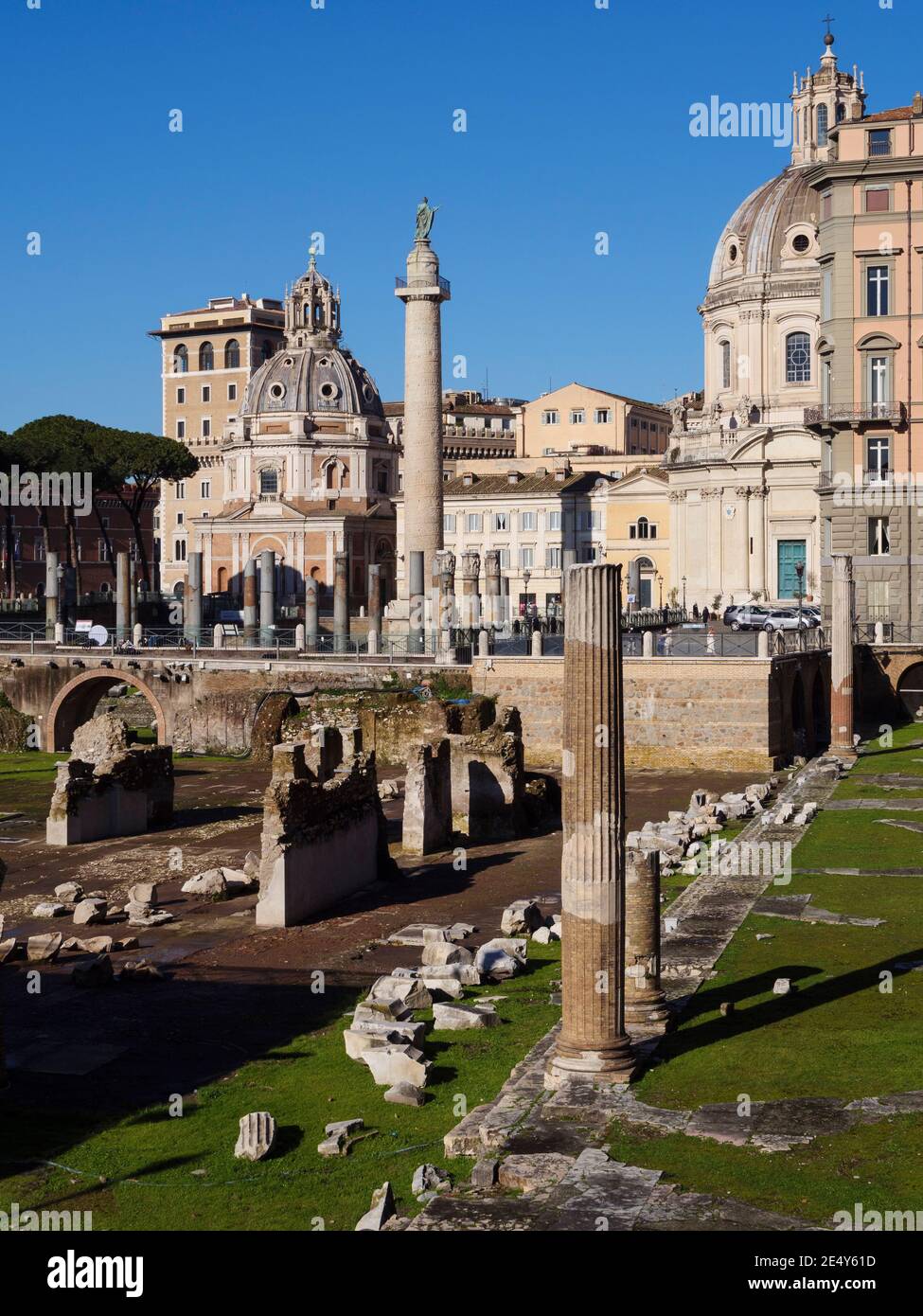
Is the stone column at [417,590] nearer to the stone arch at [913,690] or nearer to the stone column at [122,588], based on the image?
the stone column at [122,588]

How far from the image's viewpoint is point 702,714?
4388 centimetres

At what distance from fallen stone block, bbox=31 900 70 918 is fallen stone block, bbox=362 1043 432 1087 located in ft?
35.7

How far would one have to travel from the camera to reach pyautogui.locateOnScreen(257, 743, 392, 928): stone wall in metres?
24.8

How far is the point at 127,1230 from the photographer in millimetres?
12312

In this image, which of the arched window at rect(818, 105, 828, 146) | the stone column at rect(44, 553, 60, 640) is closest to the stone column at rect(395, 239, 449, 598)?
the stone column at rect(44, 553, 60, 640)

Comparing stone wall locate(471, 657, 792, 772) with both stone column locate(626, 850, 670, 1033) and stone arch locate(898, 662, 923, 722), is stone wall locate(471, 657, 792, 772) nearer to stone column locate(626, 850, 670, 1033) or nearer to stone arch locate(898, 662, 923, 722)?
stone arch locate(898, 662, 923, 722)

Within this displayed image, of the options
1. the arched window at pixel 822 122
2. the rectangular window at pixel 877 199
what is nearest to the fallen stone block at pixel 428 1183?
the rectangular window at pixel 877 199

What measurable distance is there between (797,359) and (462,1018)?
60122 mm

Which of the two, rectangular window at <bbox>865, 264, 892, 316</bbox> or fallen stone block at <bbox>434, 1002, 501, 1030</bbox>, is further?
rectangular window at <bbox>865, 264, 892, 316</bbox>

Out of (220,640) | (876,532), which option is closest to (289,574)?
(220,640)

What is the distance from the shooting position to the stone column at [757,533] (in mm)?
71062

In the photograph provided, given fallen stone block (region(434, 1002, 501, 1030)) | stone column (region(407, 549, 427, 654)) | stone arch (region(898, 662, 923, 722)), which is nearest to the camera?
fallen stone block (region(434, 1002, 501, 1030))

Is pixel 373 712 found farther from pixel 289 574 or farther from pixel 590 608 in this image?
pixel 289 574

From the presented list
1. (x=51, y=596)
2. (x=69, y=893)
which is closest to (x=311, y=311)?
(x=51, y=596)
